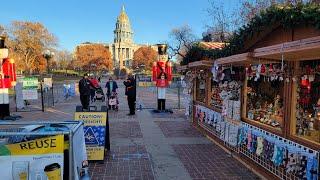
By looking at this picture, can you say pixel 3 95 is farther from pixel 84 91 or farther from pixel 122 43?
pixel 122 43

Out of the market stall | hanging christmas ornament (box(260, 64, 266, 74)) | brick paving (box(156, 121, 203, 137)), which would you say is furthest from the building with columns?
hanging christmas ornament (box(260, 64, 266, 74))

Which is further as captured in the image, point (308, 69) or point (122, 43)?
point (122, 43)

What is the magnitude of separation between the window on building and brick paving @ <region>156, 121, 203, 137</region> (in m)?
5.54

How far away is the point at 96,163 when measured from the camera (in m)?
7.81

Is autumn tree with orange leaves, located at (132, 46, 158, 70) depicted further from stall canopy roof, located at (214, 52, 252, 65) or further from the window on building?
the window on building

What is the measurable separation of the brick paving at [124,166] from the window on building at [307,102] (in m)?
2.81

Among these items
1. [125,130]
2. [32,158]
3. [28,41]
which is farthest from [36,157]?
[28,41]

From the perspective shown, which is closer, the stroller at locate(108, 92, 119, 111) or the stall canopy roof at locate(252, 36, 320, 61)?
the stall canopy roof at locate(252, 36, 320, 61)

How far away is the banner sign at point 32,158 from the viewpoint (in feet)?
10.7

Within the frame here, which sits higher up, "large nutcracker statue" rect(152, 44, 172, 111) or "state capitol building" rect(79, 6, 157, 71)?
"state capitol building" rect(79, 6, 157, 71)

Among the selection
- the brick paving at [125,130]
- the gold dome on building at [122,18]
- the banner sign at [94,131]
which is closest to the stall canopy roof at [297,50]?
the banner sign at [94,131]

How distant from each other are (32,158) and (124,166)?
451 cm

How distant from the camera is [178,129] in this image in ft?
40.7

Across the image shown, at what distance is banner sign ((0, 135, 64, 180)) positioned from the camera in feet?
10.7
